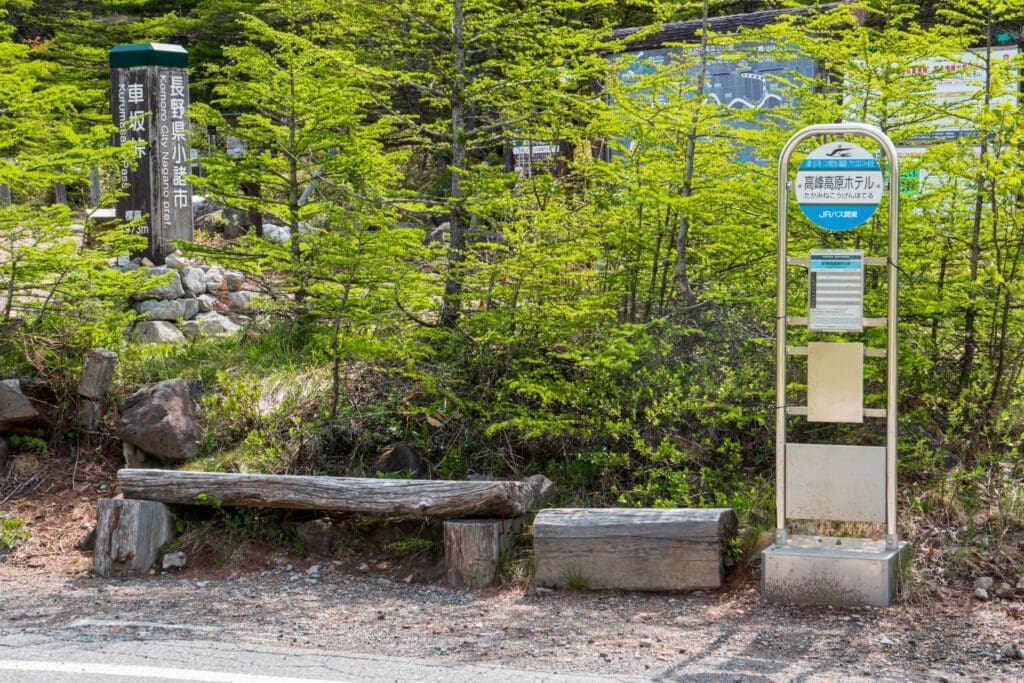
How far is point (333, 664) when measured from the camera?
549 cm

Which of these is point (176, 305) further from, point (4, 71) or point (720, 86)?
point (720, 86)

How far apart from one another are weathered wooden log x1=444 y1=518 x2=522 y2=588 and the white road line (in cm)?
205

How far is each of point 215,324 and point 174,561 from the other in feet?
16.9

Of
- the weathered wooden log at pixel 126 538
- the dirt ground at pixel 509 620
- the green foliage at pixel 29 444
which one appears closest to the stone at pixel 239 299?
the green foliage at pixel 29 444

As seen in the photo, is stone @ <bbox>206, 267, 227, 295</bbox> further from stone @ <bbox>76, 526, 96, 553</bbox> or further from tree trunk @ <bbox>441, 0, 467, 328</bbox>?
stone @ <bbox>76, 526, 96, 553</bbox>

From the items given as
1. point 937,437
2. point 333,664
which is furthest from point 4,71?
point 937,437

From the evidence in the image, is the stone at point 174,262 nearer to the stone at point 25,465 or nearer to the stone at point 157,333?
the stone at point 157,333

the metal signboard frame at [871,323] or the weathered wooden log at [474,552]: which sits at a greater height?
the metal signboard frame at [871,323]

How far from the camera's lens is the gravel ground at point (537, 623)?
17.6ft

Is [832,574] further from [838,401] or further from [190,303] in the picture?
[190,303]

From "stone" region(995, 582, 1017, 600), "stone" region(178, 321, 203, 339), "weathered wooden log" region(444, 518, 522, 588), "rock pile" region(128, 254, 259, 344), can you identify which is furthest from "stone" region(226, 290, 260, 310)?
"stone" region(995, 582, 1017, 600)

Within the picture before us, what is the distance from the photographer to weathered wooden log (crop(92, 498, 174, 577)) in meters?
7.77

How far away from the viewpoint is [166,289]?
12.5 metres

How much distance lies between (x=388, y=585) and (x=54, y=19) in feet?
63.0
